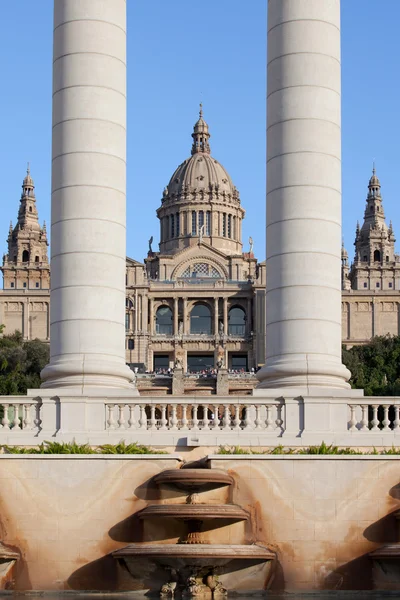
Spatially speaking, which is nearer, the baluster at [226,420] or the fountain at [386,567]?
the fountain at [386,567]

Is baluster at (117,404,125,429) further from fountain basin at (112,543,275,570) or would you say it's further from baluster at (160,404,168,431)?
fountain basin at (112,543,275,570)

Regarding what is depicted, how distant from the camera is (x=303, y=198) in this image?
37562 millimetres

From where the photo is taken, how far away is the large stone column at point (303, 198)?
37125 mm

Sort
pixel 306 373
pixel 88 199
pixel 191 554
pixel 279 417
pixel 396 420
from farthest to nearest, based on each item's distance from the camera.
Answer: pixel 88 199, pixel 306 373, pixel 279 417, pixel 396 420, pixel 191 554

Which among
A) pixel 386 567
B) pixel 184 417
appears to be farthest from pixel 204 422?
pixel 386 567

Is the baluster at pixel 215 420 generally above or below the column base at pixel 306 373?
below

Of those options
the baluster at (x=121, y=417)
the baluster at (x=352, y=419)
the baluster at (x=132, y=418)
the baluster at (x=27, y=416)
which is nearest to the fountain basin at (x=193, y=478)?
the baluster at (x=132, y=418)

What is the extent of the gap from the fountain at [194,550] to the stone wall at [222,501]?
1.34 feet

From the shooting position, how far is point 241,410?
3653 centimetres

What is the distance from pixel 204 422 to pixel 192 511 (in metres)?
3.96

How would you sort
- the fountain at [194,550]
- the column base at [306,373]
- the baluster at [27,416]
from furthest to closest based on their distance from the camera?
the column base at [306,373] → the baluster at [27,416] → the fountain at [194,550]

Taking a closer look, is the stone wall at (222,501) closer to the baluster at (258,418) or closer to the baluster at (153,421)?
the baluster at (153,421)

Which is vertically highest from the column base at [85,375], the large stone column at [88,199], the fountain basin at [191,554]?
the large stone column at [88,199]

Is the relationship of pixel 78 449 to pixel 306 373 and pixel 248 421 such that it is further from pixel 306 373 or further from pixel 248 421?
A: pixel 306 373
